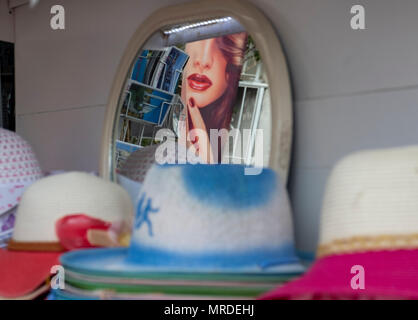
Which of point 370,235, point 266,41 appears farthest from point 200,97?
point 370,235

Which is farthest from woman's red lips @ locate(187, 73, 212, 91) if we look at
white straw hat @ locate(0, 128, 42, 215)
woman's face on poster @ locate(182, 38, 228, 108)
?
white straw hat @ locate(0, 128, 42, 215)

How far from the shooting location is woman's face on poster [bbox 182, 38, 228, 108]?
3.53 ft

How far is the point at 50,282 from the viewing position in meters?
0.81

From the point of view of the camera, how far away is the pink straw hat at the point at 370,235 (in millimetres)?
500

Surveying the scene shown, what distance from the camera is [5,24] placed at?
186 centimetres

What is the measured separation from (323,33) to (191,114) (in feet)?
1.05

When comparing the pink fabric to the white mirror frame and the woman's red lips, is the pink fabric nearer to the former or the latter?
the white mirror frame

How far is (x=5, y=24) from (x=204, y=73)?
1081 millimetres

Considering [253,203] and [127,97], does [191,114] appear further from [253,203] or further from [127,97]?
[253,203]

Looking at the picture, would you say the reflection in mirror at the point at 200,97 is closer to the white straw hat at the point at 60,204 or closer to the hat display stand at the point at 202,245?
the white straw hat at the point at 60,204

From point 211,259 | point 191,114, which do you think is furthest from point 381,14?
point 211,259

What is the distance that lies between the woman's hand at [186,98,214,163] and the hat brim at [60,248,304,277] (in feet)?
1.18

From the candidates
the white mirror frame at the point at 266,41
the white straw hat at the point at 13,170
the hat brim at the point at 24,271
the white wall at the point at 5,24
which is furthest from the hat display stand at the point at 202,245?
the white wall at the point at 5,24
